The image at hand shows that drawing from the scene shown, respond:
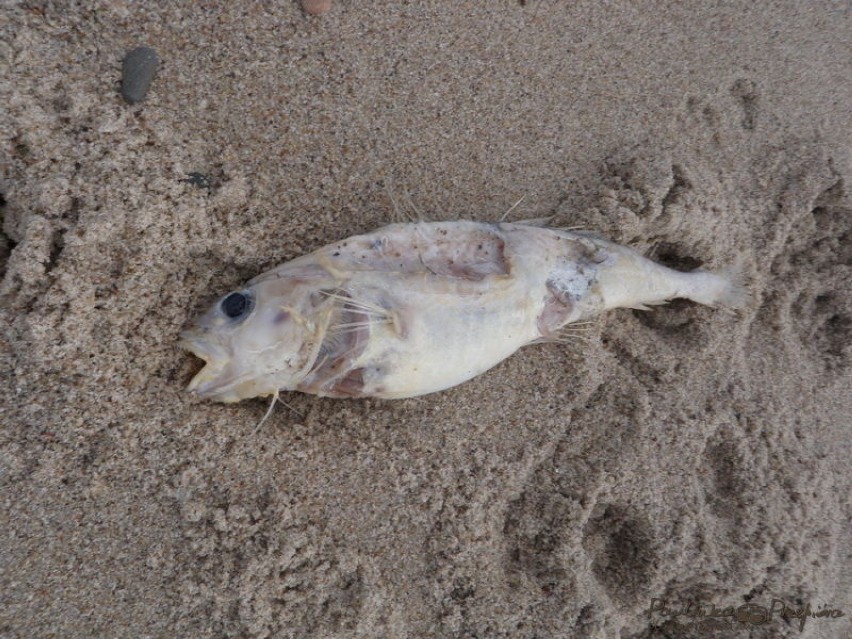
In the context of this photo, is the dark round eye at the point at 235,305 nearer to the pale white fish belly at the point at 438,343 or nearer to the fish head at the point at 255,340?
the fish head at the point at 255,340

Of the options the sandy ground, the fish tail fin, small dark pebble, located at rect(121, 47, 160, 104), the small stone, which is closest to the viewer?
the sandy ground

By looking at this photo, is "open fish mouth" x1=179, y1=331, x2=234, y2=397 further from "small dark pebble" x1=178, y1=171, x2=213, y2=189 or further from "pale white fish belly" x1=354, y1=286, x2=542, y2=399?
"small dark pebble" x1=178, y1=171, x2=213, y2=189

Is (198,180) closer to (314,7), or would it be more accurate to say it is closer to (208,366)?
(208,366)

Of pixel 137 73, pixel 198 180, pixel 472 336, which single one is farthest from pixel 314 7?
pixel 472 336

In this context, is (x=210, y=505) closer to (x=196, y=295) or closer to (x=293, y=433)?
(x=293, y=433)

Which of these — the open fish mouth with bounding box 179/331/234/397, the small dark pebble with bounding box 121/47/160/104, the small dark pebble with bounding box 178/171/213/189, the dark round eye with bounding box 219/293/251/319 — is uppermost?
the small dark pebble with bounding box 121/47/160/104

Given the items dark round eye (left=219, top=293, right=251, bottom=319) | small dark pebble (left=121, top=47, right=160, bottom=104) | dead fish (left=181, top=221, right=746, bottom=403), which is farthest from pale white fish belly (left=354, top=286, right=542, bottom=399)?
small dark pebble (left=121, top=47, right=160, bottom=104)

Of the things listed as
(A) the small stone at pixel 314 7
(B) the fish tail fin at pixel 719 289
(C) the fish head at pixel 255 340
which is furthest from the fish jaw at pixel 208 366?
(B) the fish tail fin at pixel 719 289

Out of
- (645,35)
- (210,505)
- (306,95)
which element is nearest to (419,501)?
(210,505)
